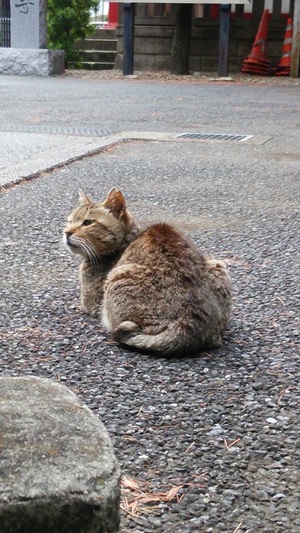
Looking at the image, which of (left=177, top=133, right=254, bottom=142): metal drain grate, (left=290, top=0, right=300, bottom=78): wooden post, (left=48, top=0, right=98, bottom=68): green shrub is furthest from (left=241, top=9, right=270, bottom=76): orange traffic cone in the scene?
(left=177, top=133, right=254, bottom=142): metal drain grate

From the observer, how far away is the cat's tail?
362 centimetres

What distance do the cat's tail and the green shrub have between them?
61.4 ft

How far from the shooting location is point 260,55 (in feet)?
67.2

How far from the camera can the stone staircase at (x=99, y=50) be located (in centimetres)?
2316

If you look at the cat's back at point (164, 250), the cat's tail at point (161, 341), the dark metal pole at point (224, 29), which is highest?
the dark metal pole at point (224, 29)

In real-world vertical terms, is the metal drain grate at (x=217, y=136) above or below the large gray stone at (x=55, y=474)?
below

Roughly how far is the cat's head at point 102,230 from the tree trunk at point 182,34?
15.8 metres

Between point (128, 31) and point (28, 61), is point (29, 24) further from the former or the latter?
point (128, 31)

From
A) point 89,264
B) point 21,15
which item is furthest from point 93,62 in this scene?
point 89,264

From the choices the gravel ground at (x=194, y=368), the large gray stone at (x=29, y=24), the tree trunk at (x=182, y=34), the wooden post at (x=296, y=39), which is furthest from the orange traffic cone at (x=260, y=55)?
the gravel ground at (x=194, y=368)

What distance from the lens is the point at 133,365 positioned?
11.8 ft

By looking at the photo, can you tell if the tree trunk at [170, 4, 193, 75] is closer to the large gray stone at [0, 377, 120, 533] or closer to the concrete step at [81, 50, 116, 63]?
the concrete step at [81, 50, 116, 63]

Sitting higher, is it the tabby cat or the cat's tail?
the tabby cat

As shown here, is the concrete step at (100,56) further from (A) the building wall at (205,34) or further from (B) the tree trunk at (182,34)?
(B) the tree trunk at (182,34)
